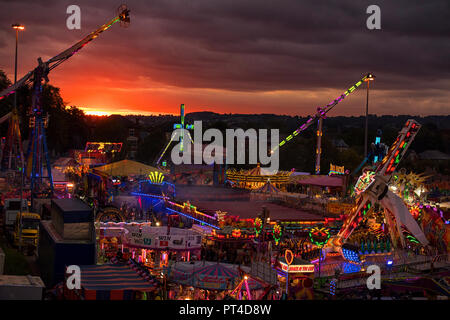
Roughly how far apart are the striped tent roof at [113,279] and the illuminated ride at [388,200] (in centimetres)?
1085

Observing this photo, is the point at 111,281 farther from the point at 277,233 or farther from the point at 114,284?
the point at 277,233

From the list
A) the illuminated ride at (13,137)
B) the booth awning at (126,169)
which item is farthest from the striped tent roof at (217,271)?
the booth awning at (126,169)

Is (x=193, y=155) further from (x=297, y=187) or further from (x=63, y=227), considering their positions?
(x=63, y=227)

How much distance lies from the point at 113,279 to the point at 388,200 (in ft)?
45.2

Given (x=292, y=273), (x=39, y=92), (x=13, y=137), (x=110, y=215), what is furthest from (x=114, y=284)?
(x=13, y=137)

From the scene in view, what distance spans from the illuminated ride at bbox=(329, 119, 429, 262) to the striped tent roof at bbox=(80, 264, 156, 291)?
10.9 metres

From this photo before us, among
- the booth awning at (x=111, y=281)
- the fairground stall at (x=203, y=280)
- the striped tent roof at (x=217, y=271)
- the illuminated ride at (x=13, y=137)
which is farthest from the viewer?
the illuminated ride at (x=13, y=137)

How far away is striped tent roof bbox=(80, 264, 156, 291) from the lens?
1410cm

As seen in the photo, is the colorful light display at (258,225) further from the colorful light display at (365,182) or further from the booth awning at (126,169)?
the booth awning at (126,169)

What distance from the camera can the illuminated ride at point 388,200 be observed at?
2367 centimetres

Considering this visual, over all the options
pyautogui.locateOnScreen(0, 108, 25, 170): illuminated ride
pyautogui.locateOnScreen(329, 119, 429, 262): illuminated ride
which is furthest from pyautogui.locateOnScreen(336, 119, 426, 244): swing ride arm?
pyautogui.locateOnScreen(0, 108, 25, 170): illuminated ride

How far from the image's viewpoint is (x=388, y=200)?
24.2m

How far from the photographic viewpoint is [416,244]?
2439cm
